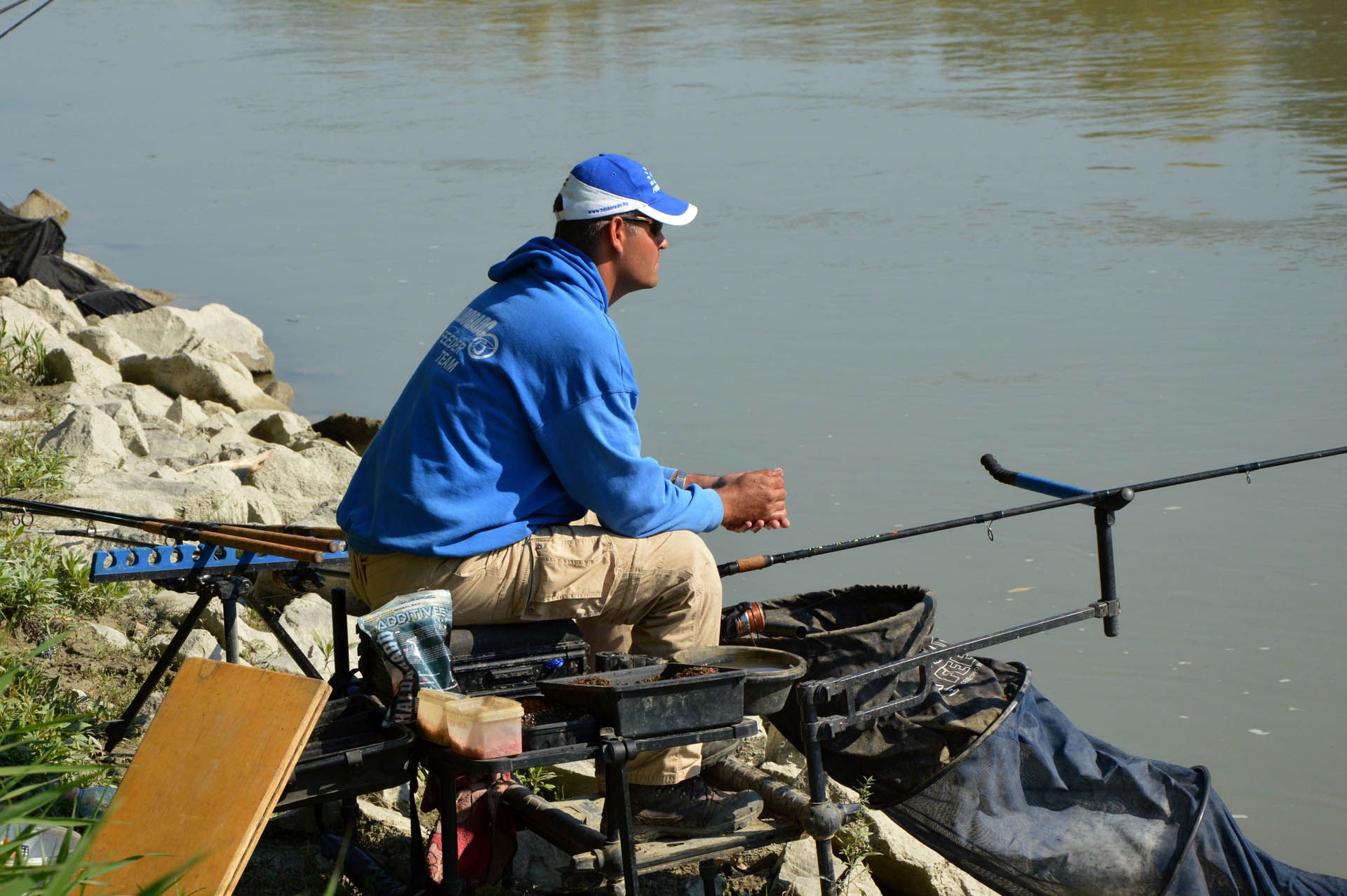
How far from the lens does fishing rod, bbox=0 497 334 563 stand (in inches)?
130

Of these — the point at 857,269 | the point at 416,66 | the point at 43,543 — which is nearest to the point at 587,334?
the point at 43,543

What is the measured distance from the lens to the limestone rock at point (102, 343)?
862 centimetres

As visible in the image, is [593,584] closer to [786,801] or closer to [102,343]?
[786,801]

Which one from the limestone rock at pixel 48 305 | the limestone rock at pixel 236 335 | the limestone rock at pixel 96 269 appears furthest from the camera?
the limestone rock at pixel 96 269

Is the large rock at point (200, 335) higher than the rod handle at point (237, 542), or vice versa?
the rod handle at point (237, 542)

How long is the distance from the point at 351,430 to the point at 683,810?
207 inches

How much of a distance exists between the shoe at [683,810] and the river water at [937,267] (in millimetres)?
2133

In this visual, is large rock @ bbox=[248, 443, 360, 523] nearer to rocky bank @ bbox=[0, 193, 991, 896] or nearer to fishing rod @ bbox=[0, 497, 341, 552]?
rocky bank @ bbox=[0, 193, 991, 896]

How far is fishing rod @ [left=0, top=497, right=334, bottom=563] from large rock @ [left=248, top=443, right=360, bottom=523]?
2348 millimetres

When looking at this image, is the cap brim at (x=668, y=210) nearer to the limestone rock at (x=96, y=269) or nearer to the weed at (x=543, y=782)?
the weed at (x=543, y=782)

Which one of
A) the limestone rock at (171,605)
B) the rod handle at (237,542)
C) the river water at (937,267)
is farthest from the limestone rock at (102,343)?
the rod handle at (237,542)

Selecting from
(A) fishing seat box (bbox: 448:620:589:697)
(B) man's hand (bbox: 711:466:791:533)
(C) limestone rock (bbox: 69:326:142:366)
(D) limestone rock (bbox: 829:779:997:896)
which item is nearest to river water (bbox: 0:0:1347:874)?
(C) limestone rock (bbox: 69:326:142:366)

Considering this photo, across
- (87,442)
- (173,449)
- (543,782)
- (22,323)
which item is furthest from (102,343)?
(543,782)

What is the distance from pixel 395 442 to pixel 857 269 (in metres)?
7.79
